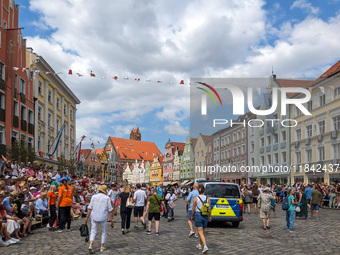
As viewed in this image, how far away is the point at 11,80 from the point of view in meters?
30.0

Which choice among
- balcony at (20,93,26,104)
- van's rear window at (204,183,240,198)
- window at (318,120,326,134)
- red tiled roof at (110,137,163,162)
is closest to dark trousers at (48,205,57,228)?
van's rear window at (204,183,240,198)

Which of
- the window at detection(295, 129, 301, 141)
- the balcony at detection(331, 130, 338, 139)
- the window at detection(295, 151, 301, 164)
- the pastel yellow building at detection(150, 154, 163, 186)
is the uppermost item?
the window at detection(295, 129, 301, 141)

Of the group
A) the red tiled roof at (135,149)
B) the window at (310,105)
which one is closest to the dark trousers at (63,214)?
the window at (310,105)

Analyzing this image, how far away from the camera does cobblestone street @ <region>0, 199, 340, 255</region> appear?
9.73 meters

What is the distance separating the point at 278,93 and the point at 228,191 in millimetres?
35256

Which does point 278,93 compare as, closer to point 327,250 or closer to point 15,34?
point 15,34

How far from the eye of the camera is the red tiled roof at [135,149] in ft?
455

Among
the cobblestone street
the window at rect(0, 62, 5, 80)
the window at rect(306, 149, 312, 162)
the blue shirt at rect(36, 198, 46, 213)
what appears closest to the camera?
the cobblestone street

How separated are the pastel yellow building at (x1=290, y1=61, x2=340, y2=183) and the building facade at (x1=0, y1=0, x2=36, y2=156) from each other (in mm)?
27058

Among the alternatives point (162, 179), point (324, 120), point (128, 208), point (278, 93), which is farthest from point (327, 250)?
point (162, 179)

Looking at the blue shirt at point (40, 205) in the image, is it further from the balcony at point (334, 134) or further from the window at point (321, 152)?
the window at point (321, 152)

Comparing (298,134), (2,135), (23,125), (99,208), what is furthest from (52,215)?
(298,134)

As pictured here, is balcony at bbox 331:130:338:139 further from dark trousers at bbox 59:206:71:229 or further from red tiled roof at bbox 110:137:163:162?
red tiled roof at bbox 110:137:163:162

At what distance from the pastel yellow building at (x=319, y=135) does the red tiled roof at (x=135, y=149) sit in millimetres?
98536
